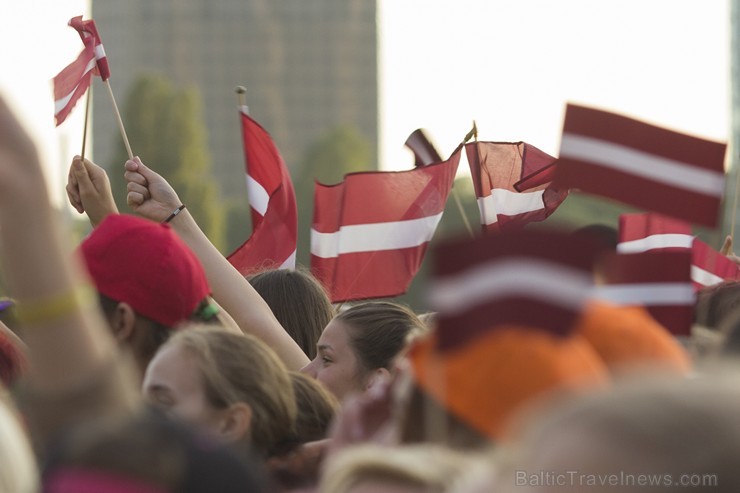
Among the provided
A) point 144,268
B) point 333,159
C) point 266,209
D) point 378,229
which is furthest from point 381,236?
point 333,159

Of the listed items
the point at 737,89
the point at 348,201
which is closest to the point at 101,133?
the point at 737,89

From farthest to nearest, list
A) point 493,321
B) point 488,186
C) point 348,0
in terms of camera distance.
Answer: point 348,0, point 488,186, point 493,321

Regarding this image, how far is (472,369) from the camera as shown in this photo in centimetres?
212

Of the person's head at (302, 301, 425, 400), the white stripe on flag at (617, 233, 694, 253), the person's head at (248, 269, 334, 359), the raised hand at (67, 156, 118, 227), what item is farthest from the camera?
the white stripe on flag at (617, 233, 694, 253)

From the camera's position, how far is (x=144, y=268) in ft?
11.6

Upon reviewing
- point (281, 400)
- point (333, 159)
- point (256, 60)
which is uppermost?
point (281, 400)

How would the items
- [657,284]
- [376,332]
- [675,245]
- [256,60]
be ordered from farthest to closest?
[256,60] < [675,245] < [376,332] < [657,284]

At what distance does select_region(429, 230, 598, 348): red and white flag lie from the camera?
6.71 feet

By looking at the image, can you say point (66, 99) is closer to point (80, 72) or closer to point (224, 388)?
point (80, 72)

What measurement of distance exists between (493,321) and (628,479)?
545 mm

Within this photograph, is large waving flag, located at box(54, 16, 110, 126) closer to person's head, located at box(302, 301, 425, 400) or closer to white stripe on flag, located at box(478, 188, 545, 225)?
white stripe on flag, located at box(478, 188, 545, 225)

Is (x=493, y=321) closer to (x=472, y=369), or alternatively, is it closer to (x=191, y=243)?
(x=472, y=369)

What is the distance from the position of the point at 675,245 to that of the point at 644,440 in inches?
195

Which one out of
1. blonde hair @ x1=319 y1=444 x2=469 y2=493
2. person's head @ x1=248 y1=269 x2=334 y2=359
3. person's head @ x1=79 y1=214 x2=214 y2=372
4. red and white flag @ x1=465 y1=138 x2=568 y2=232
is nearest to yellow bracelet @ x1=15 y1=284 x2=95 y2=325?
blonde hair @ x1=319 y1=444 x2=469 y2=493
